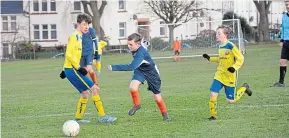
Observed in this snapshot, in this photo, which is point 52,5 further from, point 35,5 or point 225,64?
point 225,64

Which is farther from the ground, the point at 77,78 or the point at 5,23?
the point at 5,23

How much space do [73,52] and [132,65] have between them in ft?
3.73

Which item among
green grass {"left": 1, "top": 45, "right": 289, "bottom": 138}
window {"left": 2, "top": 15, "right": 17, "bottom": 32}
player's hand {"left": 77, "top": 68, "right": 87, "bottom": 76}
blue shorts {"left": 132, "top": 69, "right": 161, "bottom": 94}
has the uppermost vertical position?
window {"left": 2, "top": 15, "right": 17, "bottom": 32}

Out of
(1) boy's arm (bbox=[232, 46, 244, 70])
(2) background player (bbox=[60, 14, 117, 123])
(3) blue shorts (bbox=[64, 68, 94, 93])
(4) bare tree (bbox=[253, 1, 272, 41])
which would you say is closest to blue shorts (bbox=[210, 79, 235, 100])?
(1) boy's arm (bbox=[232, 46, 244, 70])

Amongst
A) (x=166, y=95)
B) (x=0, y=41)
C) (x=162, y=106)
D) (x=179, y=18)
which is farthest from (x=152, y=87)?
(x=0, y=41)

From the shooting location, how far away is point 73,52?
1166cm

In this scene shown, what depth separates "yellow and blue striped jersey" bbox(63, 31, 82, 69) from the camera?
1159 cm

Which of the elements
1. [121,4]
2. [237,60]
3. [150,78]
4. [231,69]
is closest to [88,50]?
[150,78]


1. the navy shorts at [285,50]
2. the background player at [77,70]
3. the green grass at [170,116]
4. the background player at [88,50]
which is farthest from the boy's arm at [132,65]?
the navy shorts at [285,50]

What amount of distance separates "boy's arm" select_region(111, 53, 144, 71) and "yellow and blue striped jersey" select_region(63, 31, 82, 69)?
0.74 m

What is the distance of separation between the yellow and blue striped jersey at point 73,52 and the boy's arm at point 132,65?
0.74 m

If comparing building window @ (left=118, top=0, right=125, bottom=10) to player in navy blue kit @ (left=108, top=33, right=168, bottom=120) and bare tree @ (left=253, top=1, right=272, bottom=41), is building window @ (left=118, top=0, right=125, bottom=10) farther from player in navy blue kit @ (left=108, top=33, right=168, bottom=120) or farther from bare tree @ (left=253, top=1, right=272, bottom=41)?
player in navy blue kit @ (left=108, top=33, right=168, bottom=120)

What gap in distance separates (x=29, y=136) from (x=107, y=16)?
60.6 meters

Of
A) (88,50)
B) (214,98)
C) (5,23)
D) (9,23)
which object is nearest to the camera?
(214,98)
